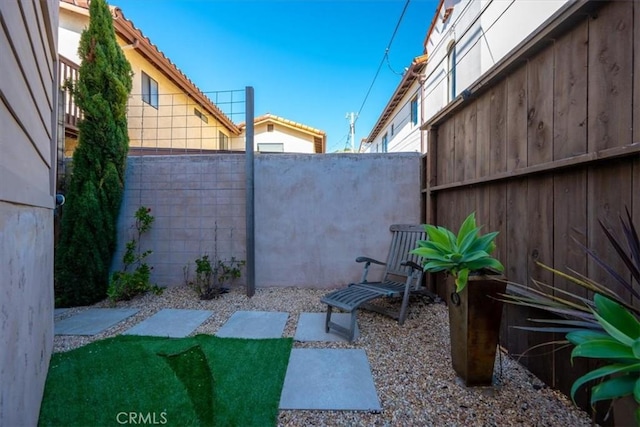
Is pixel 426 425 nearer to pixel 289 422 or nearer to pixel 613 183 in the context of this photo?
pixel 289 422

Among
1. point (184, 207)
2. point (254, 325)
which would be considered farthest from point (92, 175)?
point (254, 325)

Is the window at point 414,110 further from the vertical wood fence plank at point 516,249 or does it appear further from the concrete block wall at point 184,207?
the vertical wood fence plank at point 516,249

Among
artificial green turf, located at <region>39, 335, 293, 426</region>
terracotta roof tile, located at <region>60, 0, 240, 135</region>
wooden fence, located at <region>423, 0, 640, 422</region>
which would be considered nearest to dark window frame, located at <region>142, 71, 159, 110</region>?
terracotta roof tile, located at <region>60, 0, 240, 135</region>

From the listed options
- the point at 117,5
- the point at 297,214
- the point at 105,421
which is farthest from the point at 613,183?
the point at 117,5

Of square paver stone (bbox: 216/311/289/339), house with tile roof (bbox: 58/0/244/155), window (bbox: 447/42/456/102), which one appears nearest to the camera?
square paver stone (bbox: 216/311/289/339)

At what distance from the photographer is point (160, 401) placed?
1795mm

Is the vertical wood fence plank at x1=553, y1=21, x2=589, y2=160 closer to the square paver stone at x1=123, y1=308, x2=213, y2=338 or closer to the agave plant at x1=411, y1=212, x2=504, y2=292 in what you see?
the agave plant at x1=411, y1=212, x2=504, y2=292

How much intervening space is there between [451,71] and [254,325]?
6772 mm

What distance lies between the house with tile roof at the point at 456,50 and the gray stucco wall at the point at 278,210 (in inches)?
64.4

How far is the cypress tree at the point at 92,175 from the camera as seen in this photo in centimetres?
372

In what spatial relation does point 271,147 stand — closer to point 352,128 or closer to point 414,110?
point 414,110

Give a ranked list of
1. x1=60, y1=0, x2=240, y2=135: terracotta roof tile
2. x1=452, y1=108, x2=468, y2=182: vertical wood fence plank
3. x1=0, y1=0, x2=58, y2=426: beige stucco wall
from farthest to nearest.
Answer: x1=60, y1=0, x2=240, y2=135: terracotta roof tile < x1=452, y1=108, x2=468, y2=182: vertical wood fence plank < x1=0, y1=0, x2=58, y2=426: beige stucco wall

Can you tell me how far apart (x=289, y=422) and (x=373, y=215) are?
2.93 metres

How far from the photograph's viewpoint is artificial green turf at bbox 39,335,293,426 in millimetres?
1684
